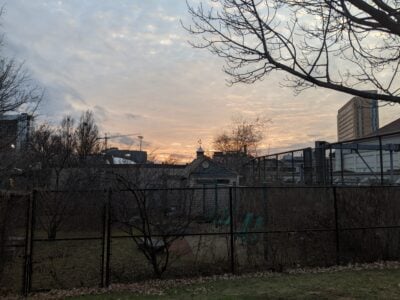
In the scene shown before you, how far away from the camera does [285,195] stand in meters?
13.7

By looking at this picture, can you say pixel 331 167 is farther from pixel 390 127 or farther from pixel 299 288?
pixel 390 127

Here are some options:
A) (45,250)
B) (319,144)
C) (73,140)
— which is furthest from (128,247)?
(73,140)

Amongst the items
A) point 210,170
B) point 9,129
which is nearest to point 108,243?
point 9,129

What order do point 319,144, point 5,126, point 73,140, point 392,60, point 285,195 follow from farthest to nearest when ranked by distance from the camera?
1. point 73,140
2. point 319,144
3. point 5,126
4. point 285,195
5. point 392,60

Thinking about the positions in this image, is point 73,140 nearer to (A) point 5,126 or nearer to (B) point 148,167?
(B) point 148,167

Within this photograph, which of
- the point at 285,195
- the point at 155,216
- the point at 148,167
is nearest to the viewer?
the point at 155,216

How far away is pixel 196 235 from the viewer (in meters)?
11.2

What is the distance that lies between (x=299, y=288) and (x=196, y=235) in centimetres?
306

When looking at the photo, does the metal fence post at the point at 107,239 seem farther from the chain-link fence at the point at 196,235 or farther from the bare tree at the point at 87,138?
the bare tree at the point at 87,138

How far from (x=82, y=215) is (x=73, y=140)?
72.3 feet

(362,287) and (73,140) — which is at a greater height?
(73,140)

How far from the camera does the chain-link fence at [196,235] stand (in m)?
10.0

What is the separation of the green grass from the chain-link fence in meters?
1.14

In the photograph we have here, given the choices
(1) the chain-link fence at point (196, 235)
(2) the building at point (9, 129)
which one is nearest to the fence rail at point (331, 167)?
(1) the chain-link fence at point (196, 235)
